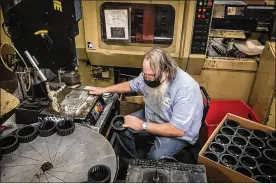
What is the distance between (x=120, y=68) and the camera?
98.7 inches

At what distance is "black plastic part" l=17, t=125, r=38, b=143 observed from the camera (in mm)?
1449

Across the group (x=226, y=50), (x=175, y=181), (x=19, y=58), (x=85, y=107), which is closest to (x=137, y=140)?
(x=85, y=107)

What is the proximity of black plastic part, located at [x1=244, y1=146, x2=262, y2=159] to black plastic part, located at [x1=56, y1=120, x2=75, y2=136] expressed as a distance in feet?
3.70

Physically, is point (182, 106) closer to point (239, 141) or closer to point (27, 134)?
point (239, 141)

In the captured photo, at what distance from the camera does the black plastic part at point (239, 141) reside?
1875 millimetres

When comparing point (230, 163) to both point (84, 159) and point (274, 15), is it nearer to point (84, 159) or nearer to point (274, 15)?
point (84, 159)

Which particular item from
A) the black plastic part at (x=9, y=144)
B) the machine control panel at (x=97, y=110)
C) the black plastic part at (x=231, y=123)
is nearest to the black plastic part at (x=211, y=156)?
the black plastic part at (x=231, y=123)

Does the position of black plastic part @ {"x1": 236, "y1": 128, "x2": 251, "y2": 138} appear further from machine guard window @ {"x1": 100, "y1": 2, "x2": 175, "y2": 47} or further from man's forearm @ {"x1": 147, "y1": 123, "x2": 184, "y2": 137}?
machine guard window @ {"x1": 100, "y1": 2, "x2": 175, "y2": 47}

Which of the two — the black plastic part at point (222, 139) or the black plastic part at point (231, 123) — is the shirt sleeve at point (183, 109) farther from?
the black plastic part at point (231, 123)

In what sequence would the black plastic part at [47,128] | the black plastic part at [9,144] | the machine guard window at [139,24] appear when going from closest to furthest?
1. the black plastic part at [9,144]
2. the black plastic part at [47,128]
3. the machine guard window at [139,24]

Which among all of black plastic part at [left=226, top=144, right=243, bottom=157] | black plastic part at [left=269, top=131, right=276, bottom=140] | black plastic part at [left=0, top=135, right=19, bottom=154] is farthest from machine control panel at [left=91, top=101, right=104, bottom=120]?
black plastic part at [left=269, top=131, right=276, bottom=140]

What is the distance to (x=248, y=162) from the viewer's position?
175cm

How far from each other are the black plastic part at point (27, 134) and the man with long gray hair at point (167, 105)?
1.64ft

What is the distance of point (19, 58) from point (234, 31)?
1.78 meters
